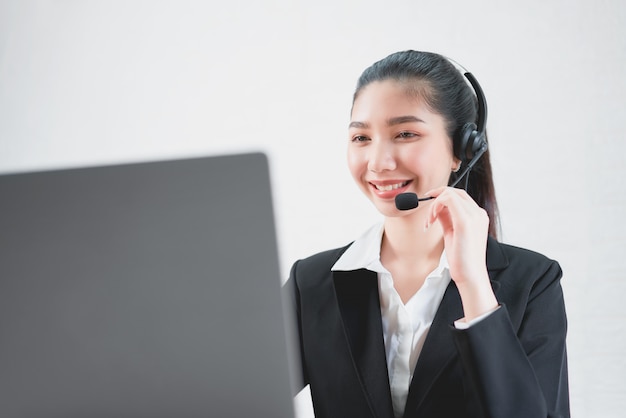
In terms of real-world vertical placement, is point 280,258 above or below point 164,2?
below

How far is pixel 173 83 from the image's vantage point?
2271 millimetres

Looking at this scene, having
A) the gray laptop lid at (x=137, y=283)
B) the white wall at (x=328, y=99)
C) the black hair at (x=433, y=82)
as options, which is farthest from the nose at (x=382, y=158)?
the white wall at (x=328, y=99)

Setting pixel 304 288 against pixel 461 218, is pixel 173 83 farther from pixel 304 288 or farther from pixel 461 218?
pixel 461 218

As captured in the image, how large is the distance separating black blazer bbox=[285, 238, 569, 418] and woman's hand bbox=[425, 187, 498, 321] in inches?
1.7

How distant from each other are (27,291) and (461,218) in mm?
653

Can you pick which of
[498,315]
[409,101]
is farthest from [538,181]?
[498,315]

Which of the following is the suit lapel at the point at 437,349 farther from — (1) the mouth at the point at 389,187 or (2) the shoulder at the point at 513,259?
(1) the mouth at the point at 389,187

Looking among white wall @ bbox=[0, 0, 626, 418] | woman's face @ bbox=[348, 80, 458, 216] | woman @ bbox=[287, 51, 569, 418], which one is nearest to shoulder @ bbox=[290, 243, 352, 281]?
woman @ bbox=[287, 51, 569, 418]

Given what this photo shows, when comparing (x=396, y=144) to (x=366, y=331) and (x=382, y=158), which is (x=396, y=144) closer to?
(x=382, y=158)

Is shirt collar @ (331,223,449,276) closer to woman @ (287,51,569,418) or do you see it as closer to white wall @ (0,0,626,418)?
woman @ (287,51,569,418)

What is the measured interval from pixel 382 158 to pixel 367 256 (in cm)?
20

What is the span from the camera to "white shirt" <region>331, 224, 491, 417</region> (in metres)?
1.20

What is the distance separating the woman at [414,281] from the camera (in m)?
1.12

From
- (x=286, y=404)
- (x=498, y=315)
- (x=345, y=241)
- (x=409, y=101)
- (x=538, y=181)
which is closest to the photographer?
(x=286, y=404)
